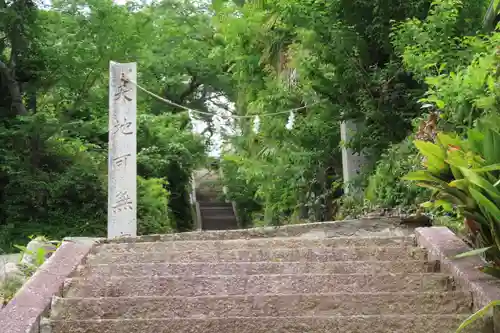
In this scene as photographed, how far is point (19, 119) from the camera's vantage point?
11.8 m

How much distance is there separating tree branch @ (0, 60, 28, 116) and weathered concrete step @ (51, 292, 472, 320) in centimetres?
991

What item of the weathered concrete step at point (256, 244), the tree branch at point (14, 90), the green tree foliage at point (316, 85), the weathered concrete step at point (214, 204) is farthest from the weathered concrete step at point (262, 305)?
the weathered concrete step at point (214, 204)

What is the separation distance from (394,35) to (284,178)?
414 centimetres

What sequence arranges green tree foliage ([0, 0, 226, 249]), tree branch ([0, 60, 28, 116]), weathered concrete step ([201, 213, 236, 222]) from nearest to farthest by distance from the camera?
green tree foliage ([0, 0, 226, 249]) < tree branch ([0, 60, 28, 116]) < weathered concrete step ([201, 213, 236, 222])

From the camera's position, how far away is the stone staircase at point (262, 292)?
338cm

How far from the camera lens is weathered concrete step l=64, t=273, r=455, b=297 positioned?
3996 mm

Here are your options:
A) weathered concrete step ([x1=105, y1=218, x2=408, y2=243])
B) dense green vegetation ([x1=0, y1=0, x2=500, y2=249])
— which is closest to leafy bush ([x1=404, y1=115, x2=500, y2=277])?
weathered concrete step ([x1=105, y1=218, x2=408, y2=243])

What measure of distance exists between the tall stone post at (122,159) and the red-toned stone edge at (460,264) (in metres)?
4.36

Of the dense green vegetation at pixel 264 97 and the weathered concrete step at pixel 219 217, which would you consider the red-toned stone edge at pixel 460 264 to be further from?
the weathered concrete step at pixel 219 217

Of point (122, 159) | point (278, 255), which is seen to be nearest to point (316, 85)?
point (122, 159)

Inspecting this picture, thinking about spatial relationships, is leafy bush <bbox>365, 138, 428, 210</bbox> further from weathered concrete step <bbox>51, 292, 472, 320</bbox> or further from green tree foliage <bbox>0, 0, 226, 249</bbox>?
green tree foliage <bbox>0, 0, 226, 249</bbox>

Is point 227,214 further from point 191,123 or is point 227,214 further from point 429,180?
point 429,180

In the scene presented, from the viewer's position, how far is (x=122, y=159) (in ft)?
27.0

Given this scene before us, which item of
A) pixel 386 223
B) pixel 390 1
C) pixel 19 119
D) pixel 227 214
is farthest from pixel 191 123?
pixel 386 223
